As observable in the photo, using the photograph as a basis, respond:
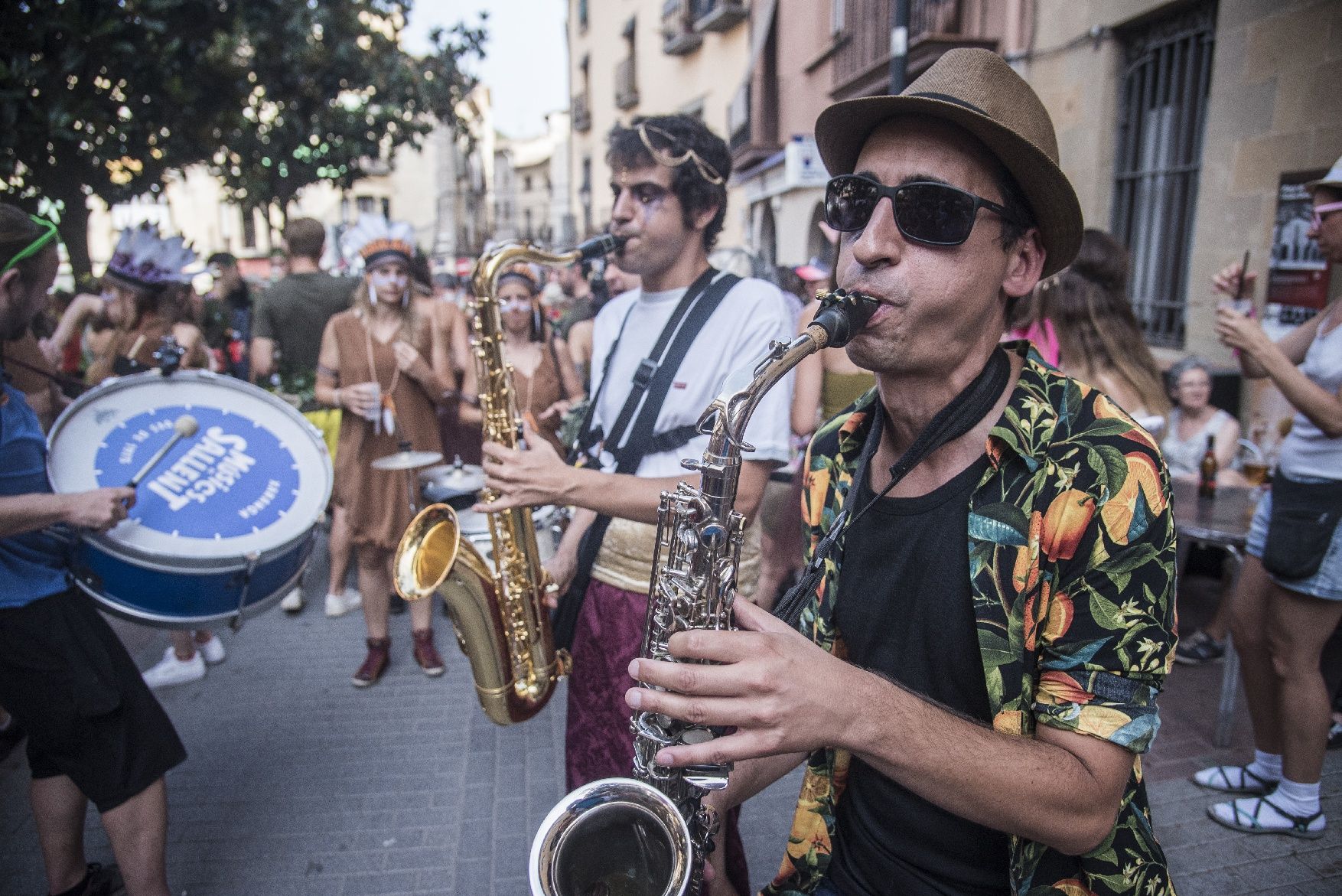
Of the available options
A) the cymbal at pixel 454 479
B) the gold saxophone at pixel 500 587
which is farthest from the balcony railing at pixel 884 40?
the gold saxophone at pixel 500 587

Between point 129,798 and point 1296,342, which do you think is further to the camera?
point 1296,342

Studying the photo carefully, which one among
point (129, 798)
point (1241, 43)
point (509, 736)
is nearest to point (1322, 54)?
point (1241, 43)

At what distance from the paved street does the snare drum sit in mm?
1062

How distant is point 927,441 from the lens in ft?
4.74

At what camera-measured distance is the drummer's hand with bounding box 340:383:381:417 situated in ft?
14.9

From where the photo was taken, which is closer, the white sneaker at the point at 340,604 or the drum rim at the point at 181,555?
the drum rim at the point at 181,555

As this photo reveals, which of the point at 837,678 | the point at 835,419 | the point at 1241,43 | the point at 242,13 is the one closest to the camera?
the point at 837,678

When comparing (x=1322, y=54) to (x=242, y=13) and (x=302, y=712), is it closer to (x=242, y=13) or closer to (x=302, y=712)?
(x=302, y=712)

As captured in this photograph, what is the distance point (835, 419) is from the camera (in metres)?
1.70

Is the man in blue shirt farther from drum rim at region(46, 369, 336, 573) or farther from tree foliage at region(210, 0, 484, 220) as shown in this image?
tree foliage at region(210, 0, 484, 220)

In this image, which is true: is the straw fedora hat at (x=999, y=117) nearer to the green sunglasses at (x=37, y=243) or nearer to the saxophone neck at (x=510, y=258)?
the saxophone neck at (x=510, y=258)

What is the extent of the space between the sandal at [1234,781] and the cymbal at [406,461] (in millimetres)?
4036

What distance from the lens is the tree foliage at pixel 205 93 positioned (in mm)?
5746

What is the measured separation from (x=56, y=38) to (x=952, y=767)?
7507mm
